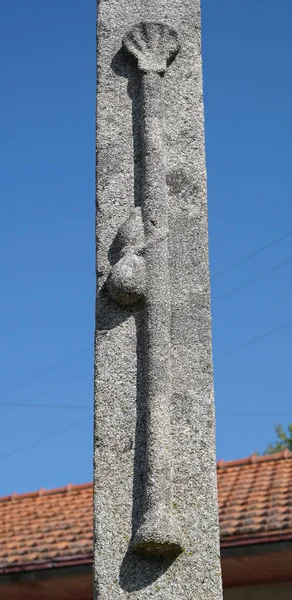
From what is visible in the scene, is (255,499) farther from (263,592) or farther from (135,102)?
(135,102)

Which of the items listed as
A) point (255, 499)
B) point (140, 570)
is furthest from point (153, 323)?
point (255, 499)

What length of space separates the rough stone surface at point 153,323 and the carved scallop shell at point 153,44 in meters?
0.02

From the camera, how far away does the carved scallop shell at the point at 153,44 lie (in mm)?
3586

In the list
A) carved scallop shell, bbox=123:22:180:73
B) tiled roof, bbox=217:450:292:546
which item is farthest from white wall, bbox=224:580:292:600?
carved scallop shell, bbox=123:22:180:73

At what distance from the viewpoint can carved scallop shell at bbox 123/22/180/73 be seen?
3586 mm

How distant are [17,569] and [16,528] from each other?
1.37 meters

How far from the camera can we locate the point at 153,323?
3.21 metres

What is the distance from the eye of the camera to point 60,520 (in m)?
10.2

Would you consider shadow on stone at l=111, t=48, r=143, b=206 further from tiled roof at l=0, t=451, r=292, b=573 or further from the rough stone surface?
tiled roof at l=0, t=451, r=292, b=573

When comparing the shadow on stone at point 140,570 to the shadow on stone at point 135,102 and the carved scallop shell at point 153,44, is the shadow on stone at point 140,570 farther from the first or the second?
the carved scallop shell at point 153,44

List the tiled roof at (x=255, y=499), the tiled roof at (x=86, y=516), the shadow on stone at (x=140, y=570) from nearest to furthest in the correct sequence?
the shadow on stone at (x=140, y=570), the tiled roof at (x=255, y=499), the tiled roof at (x=86, y=516)

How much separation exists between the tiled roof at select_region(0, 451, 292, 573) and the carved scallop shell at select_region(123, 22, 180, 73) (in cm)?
518

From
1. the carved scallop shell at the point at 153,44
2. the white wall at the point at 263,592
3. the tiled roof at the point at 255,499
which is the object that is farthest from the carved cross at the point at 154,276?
the white wall at the point at 263,592

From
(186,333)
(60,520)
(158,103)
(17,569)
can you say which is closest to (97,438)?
(186,333)
